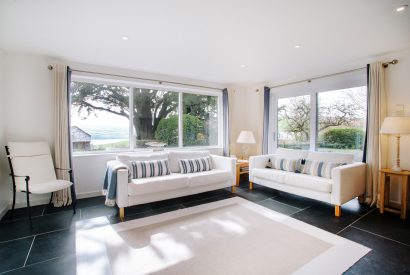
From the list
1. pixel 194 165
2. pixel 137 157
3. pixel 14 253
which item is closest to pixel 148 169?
pixel 137 157

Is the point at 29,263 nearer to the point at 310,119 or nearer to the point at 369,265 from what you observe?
the point at 369,265

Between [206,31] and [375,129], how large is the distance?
10.2 ft

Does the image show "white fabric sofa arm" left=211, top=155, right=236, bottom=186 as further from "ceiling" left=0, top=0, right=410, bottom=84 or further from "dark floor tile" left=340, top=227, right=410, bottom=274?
"dark floor tile" left=340, top=227, right=410, bottom=274

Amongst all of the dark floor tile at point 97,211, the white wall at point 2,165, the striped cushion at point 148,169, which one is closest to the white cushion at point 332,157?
the striped cushion at point 148,169


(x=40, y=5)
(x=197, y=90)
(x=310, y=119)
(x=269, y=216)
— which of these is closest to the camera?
(x=40, y=5)

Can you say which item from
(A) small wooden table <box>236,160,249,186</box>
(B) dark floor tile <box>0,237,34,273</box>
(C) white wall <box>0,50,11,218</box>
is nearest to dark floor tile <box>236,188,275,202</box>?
(A) small wooden table <box>236,160,249,186</box>

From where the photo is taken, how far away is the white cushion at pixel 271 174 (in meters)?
3.78

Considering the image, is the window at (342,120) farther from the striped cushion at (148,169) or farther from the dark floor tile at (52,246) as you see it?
the dark floor tile at (52,246)

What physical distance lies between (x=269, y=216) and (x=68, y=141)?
11.3ft

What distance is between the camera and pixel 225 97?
541cm

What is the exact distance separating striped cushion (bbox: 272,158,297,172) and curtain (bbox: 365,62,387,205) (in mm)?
1194

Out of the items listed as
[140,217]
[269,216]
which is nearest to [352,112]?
[269,216]

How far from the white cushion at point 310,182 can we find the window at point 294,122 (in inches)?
54.5

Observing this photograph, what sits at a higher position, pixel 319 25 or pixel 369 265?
pixel 319 25
